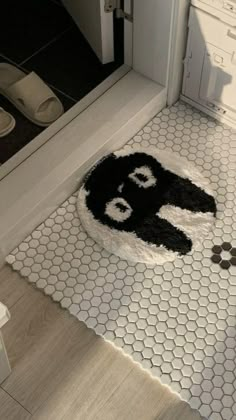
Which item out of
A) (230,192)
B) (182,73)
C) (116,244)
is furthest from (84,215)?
(182,73)

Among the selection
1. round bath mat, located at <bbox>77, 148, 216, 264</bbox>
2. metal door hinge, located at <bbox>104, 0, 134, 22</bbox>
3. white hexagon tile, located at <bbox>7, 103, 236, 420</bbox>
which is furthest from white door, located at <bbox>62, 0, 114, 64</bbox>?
white hexagon tile, located at <bbox>7, 103, 236, 420</bbox>

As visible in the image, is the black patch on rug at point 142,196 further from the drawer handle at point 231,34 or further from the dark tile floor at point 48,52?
the drawer handle at point 231,34

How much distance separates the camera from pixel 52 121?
5.90 ft

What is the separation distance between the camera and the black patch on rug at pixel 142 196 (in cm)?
162

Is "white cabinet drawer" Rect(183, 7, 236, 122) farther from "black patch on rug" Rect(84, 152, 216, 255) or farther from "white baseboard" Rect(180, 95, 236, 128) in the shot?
"black patch on rug" Rect(84, 152, 216, 255)

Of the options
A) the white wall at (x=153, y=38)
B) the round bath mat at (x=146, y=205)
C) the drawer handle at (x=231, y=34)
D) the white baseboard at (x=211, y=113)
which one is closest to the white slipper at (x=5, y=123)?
the round bath mat at (x=146, y=205)

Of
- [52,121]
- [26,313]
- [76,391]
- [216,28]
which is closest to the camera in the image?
[76,391]

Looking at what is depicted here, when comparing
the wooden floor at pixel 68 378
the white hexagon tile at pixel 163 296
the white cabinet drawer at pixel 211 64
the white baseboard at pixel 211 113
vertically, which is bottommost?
the wooden floor at pixel 68 378

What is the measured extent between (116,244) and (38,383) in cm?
39

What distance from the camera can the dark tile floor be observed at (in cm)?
184

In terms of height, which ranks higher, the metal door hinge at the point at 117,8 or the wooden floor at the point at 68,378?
the metal door hinge at the point at 117,8

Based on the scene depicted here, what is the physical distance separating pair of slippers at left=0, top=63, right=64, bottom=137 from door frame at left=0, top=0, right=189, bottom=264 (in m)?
0.10

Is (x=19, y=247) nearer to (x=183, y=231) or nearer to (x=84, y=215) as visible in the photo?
(x=84, y=215)

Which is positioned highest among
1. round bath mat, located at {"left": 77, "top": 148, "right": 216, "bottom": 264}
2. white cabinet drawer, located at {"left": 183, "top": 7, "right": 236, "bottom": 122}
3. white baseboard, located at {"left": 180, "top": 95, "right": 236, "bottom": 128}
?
white cabinet drawer, located at {"left": 183, "top": 7, "right": 236, "bottom": 122}
